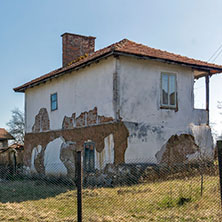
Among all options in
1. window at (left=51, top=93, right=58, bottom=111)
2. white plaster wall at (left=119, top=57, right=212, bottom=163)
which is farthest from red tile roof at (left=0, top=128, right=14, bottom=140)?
white plaster wall at (left=119, top=57, right=212, bottom=163)

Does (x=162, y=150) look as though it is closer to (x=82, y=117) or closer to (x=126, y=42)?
(x=82, y=117)

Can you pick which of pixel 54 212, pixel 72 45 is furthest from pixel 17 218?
pixel 72 45

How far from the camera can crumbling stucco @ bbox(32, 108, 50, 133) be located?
1797 centimetres

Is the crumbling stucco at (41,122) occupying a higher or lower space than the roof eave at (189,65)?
lower

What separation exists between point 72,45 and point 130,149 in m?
7.87

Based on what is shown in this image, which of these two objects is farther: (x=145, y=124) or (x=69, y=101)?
(x=69, y=101)

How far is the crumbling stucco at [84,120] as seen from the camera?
14244 millimetres

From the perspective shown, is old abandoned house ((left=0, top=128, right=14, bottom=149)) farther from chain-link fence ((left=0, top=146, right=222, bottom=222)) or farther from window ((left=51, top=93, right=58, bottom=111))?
chain-link fence ((left=0, top=146, right=222, bottom=222))

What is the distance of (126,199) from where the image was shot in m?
→ 9.54

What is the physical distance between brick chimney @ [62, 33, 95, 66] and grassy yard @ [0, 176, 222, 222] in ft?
29.5

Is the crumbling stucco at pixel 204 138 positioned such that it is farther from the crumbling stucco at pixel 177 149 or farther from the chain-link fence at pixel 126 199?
the chain-link fence at pixel 126 199

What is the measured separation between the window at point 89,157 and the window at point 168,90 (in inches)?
136

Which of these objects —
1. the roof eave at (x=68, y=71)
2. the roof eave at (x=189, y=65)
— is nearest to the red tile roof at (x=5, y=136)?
the roof eave at (x=68, y=71)

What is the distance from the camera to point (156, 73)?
1459 cm
